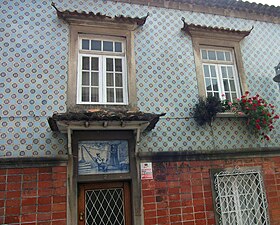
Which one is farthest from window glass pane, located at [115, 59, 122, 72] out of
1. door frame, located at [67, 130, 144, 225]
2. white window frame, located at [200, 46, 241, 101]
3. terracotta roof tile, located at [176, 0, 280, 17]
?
terracotta roof tile, located at [176, 0, 280, 17]

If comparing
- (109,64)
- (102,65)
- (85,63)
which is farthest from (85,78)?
(109,64)

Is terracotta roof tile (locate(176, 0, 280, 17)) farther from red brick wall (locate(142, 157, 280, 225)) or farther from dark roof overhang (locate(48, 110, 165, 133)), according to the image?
red brick wall (locate(142, 157, 280, 225))

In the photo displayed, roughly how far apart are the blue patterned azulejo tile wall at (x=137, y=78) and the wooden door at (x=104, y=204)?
3.20 feet

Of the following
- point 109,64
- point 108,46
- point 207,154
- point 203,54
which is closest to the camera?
point 207,154

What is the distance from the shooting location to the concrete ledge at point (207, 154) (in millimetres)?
5457

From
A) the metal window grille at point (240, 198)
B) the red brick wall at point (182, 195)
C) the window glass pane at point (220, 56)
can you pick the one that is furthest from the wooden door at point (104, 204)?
the window glass pane at point (220, 56)

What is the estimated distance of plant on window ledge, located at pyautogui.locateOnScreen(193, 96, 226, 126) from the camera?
19.2 ft

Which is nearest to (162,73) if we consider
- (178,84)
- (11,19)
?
(178,84)

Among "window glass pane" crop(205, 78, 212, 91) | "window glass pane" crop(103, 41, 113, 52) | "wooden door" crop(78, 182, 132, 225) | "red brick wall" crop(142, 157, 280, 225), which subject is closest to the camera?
"wooden door" crop(78, 182, 132, 225)

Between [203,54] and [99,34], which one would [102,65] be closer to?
[99,34]

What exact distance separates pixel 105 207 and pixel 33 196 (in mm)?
1464

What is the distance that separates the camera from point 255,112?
6.16 meters

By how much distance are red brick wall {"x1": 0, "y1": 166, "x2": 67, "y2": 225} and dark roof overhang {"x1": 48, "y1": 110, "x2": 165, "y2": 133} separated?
0.98 m

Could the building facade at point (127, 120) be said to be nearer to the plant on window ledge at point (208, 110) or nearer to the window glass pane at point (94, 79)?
the window glass pane at point (94, 79)
